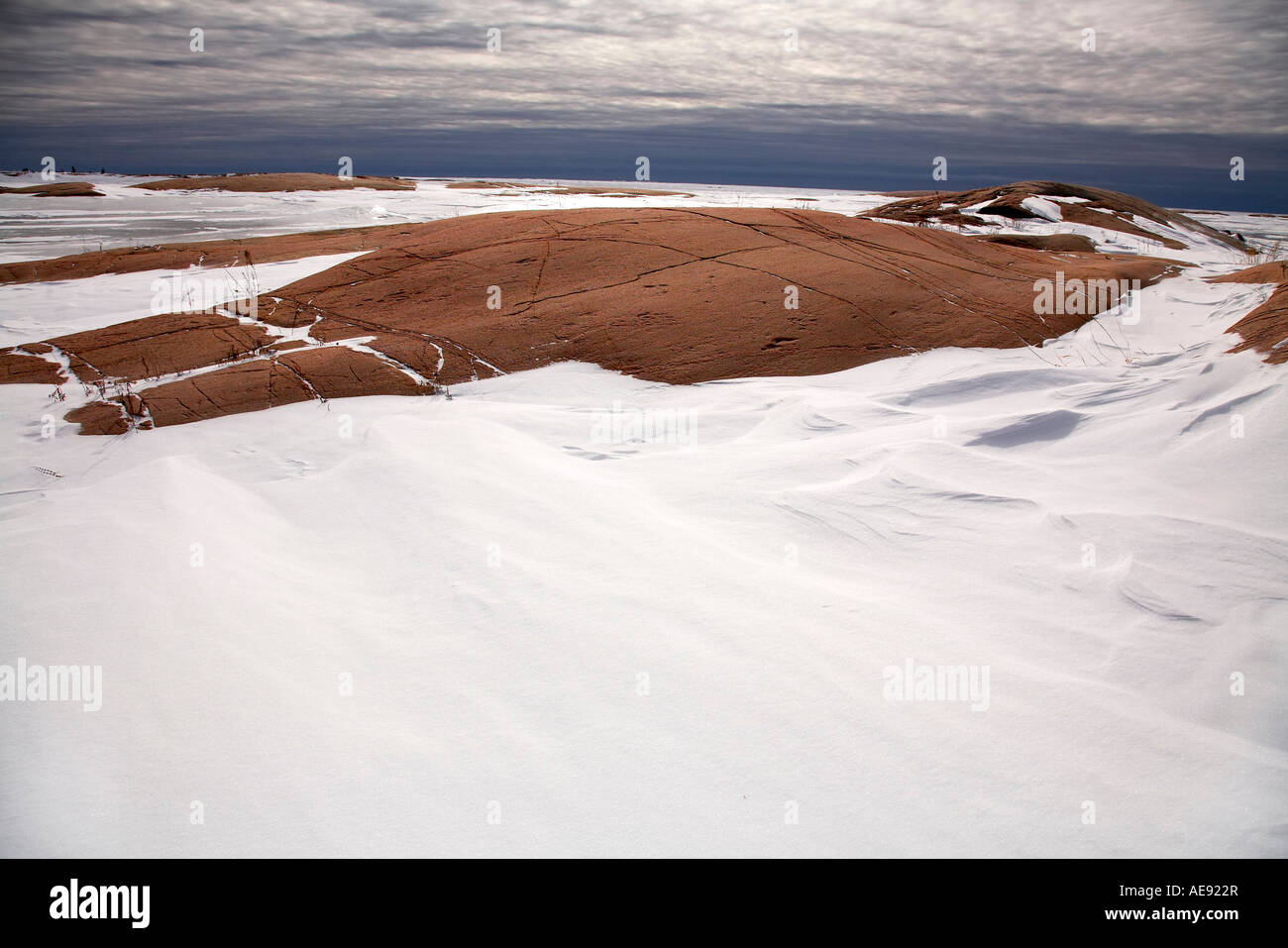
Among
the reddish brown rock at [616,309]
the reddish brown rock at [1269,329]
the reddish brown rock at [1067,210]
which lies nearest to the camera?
the reddish brown rock at [1269,329]

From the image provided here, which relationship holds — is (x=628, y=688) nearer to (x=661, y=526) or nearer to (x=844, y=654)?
(x=844, y=654)

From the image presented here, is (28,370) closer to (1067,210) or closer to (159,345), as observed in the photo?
(159,345)

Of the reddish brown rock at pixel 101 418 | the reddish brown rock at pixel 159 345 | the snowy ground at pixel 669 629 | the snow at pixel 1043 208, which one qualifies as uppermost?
the snow at pixel 1043 208

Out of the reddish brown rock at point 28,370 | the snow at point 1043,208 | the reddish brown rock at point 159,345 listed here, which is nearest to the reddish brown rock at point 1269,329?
the reddish brown rock at point 159,345

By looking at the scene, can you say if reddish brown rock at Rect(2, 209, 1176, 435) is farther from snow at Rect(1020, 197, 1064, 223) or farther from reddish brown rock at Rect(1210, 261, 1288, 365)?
snow at Rect(1020, 197, 1064, 223)

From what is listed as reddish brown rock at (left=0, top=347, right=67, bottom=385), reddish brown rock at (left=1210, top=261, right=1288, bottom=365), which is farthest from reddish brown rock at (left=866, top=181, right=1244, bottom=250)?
reddish brown rock at (left=0, top=347, right=67, bottom=385)

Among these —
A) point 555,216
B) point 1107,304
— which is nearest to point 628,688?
point 1107,304

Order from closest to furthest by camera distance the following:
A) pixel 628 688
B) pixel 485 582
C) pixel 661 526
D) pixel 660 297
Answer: pixel 628 688, pixel 485 582, pixel 661 526, pixel 660 297

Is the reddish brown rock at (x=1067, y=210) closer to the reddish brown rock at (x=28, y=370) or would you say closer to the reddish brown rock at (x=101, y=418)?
the reddish brown rock at (x=101, y=418)
